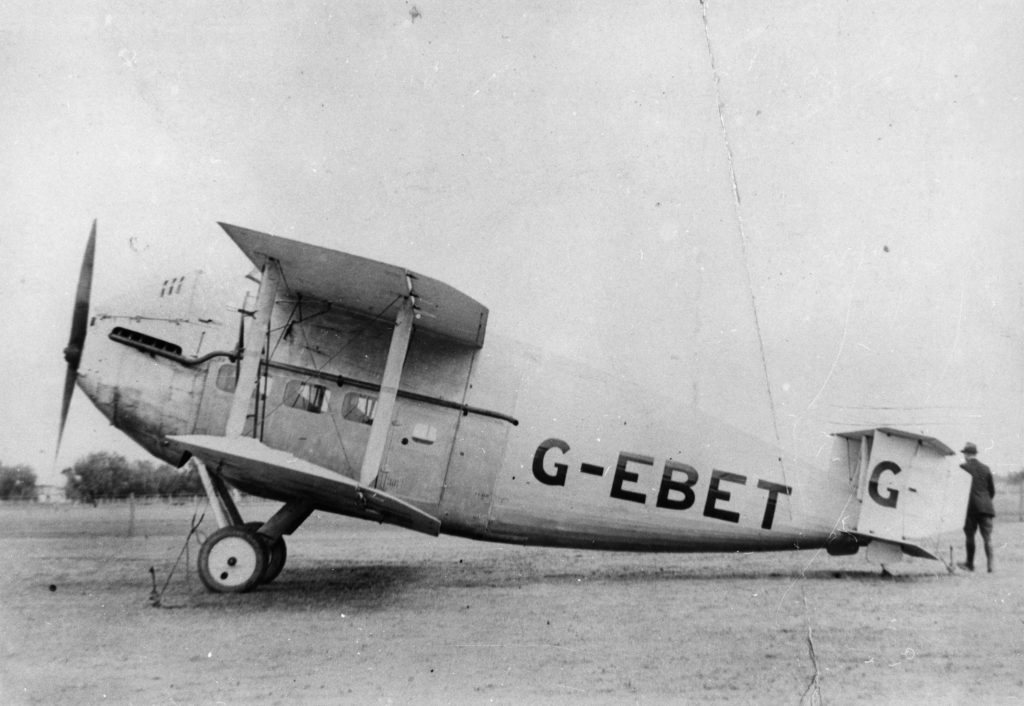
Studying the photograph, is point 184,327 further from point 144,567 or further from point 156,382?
point 144,567

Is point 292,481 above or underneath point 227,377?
underneath

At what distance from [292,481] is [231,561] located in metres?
1.14

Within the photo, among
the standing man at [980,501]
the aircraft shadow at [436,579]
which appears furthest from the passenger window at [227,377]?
the standing man at [980,501]

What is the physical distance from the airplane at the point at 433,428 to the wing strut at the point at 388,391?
19cm

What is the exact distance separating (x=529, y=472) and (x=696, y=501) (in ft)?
5.46

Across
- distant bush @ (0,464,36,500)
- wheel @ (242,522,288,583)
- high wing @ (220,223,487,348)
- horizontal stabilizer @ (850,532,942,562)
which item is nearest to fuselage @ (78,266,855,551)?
high wing @ (220,223,487,348)

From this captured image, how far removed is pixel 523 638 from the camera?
4801 millimetres

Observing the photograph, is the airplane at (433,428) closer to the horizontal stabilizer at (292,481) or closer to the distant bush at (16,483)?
the horizontal stabilizer at (292,481)

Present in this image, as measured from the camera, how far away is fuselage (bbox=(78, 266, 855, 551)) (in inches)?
240

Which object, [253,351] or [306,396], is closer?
[253,351]

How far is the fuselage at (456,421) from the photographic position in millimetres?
6086

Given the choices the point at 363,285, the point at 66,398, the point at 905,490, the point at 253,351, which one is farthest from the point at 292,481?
the point at 905,490

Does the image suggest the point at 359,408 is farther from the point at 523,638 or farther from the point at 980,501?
the point at 980,501

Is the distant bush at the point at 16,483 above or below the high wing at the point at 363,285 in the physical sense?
below
